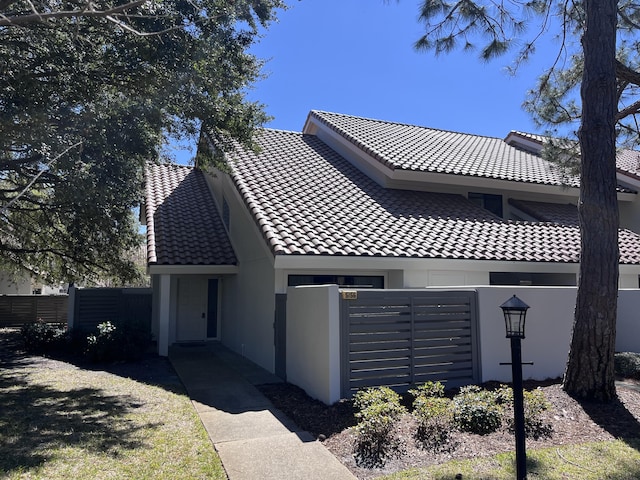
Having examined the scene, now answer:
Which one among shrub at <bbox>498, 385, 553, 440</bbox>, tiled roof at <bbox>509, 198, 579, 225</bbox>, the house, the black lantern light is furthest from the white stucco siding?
tiled roof at <bbox>509, 198, 579, 225</bbox>

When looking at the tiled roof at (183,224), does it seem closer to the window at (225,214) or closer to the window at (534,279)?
the window at (225,214)

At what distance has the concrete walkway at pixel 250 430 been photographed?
5250mm

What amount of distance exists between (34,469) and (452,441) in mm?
4970

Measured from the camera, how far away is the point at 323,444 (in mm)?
6090

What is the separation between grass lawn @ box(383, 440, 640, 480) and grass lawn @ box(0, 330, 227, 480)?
2545 millimetres

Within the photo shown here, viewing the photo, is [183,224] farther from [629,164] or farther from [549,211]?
[629,164]

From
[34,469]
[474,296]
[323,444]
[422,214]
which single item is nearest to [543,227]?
[422,214]

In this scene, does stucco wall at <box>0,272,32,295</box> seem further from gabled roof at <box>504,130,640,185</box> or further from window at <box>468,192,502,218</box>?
gabled roof at <box>504,130,640,185</box>

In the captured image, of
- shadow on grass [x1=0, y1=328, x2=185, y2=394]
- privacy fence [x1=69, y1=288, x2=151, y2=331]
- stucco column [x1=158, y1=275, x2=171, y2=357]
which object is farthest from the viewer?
privacy fence [x1=69, y1=288, x2=151, y2=331]

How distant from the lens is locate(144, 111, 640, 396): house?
10602 millimetres

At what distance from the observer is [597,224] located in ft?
25.1

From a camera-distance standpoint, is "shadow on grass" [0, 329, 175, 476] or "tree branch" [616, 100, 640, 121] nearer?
"shadow on grass" [0, 329, 175, 476]

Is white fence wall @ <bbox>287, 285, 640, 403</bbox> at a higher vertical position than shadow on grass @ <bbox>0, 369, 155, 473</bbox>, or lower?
higher

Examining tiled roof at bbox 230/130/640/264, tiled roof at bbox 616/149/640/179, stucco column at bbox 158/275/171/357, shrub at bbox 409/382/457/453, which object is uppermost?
tiled roof at bbox 616/149/640/179
